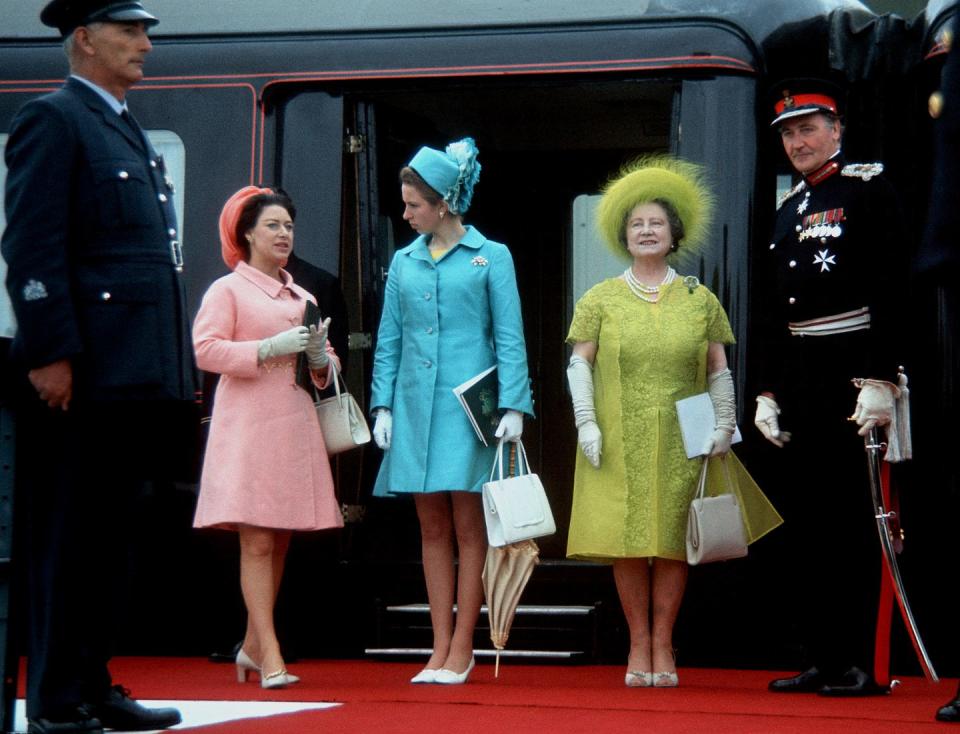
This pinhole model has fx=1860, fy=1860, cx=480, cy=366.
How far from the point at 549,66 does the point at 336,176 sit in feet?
3.09

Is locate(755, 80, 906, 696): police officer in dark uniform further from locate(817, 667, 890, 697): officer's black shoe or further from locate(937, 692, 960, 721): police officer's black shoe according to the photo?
locate(937, 692, 960, 721): police officer's black shoe

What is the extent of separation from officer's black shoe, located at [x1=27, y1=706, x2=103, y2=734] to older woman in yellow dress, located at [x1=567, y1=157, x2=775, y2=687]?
85.1 inches

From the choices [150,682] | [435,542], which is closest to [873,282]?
[435,542]

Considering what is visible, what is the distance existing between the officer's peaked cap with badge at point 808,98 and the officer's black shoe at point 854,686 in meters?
1.78

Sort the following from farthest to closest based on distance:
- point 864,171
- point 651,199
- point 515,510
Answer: point 651,199 → point 515,510 → point 864,171

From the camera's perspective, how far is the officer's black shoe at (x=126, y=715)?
4699 millimetres

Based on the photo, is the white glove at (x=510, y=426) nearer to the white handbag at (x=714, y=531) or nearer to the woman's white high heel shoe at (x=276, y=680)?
the white handbag at (x=714, y=531)

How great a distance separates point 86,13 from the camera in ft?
15.6

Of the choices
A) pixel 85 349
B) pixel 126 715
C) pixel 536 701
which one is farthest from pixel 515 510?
pixel 85 349

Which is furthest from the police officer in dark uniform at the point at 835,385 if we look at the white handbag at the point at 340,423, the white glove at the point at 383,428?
the white handbag at the point at 340,423

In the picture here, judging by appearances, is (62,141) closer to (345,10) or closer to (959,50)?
(959,50)

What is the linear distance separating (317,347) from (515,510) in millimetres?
913

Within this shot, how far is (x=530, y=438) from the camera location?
9211mm

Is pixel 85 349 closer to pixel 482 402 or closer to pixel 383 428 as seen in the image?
pixel 383 428
